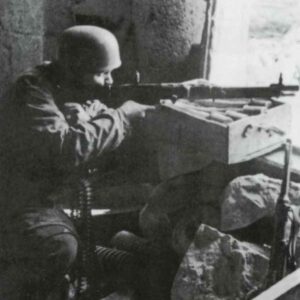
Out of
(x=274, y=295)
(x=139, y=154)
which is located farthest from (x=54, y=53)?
(x=274, y=295)

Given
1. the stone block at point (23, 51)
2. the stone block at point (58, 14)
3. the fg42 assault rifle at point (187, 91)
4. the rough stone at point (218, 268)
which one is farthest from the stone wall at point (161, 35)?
the rough stone at point (218, 268)

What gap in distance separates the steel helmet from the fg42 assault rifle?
0.30m

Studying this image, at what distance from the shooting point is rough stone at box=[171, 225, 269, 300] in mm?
4922

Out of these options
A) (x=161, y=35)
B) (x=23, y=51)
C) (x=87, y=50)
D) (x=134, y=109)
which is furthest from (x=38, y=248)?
(x=161, y=35)

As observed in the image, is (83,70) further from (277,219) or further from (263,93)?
(277,219)

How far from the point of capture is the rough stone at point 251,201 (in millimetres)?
5207

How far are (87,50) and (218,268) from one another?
206 centimetres

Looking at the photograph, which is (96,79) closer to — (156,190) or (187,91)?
(187,91)

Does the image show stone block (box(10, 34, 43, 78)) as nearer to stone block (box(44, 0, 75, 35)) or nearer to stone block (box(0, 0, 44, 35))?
stone block (box(0, 0, 44, 35))

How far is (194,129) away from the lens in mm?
4934

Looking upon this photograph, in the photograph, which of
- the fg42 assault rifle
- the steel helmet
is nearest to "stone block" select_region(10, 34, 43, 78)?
the steel helmet

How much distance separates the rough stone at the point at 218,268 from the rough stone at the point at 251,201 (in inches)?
7.0

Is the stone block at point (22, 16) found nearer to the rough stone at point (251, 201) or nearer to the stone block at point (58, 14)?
the stone block at point (58, 14)

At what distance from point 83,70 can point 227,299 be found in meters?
2.14
